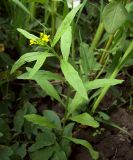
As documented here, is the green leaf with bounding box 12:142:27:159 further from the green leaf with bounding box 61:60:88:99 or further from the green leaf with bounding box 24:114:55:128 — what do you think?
the green leaf with bounding box 61:60:88:99

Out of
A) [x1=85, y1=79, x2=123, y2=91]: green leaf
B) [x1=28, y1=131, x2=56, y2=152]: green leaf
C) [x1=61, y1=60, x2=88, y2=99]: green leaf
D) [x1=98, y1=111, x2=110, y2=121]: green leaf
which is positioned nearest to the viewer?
[x1=61, y1=60, x2=88, y2=99]: green leaf

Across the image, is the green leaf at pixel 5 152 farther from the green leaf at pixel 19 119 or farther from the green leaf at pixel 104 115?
the green leaf at pixel 104 115

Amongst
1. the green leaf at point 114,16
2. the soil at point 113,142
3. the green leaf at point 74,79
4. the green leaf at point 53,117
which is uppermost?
the green leaf at point 114,16

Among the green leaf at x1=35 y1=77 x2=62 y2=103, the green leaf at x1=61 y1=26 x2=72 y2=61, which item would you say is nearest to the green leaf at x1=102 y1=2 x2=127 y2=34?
the green leaf at x1=61 y1=26 x2=72 y2=61

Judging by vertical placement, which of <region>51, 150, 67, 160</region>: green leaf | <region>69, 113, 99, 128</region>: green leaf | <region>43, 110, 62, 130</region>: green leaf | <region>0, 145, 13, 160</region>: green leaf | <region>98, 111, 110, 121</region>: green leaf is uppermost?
<region>69, 113, 99, 128</region>: green leaf

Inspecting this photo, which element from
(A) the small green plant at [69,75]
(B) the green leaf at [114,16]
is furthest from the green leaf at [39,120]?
(B) the green leaf at [114,16]

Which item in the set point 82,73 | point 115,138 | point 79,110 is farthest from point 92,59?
point 115,138

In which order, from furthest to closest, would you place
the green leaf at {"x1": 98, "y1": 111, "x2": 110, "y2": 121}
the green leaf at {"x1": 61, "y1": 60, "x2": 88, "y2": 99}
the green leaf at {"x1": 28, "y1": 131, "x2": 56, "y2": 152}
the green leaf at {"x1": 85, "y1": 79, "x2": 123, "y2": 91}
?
the green leaf at {"x1": 98, "y1": 111, "x2": 110, "y2": 121} → the green leaf at {"x1": 28, "y1": 131, "x2": 56, "y2": 152} → the green leaf at {"x1": 85, "y1": 79, "x2": 123, "y2": 91} → the green leaf at {"x1": 61, "y1": 60, "x2": 88, "y2": 99}
